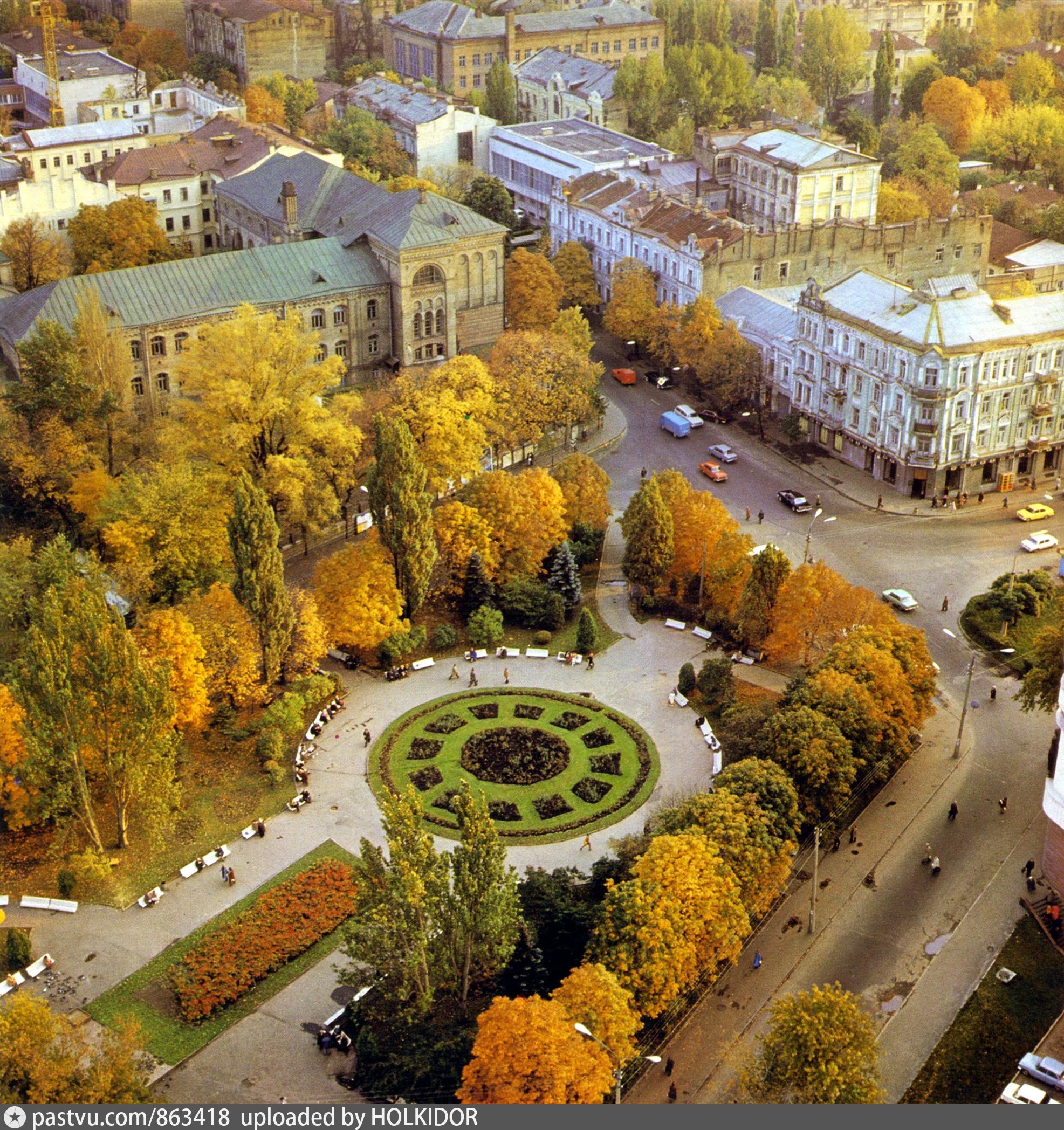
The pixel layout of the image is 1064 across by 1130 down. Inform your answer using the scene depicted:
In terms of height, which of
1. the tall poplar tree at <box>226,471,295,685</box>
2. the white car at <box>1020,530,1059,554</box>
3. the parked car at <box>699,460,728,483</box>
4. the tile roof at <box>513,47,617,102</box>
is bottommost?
the parked car at <box>699,460,728,483</box>

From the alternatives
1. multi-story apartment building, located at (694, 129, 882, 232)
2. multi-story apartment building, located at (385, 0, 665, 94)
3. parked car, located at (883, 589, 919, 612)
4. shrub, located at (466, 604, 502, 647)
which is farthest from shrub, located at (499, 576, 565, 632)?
multi-story apartment building, located at (385, 0, 665, 94)

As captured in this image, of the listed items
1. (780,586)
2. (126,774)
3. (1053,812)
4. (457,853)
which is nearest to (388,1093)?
(457,853)

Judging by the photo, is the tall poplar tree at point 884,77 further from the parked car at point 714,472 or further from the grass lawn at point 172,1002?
the grass lawn at point 172,1002

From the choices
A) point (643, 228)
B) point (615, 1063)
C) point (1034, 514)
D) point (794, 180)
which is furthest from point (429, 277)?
point (615, 1063)

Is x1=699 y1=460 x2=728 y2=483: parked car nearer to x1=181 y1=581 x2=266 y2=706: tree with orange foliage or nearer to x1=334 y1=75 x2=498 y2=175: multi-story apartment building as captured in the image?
x1=181 y1=581 x2=266 y2=706: tree with orange foliage

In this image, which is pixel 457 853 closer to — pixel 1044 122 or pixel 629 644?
pixel 629 644

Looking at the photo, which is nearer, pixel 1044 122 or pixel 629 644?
pixel 629 644
